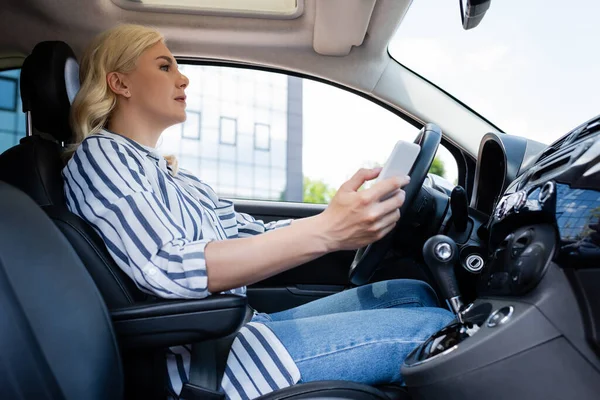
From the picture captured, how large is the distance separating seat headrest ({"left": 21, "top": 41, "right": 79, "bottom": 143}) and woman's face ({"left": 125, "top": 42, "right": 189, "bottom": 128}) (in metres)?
0.15

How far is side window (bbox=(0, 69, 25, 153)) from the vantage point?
1883 mm

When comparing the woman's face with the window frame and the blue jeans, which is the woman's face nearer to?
the blue jeans

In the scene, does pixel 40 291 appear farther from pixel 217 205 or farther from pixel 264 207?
pixel 264 207

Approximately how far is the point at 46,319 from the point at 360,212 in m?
0.46

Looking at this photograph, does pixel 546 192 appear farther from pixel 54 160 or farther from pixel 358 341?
pixel 54 160

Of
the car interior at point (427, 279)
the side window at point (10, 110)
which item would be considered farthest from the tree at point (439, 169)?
the side window at point (10, 110)

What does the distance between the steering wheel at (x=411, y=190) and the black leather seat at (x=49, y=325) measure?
0.31m

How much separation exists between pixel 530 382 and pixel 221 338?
48cm

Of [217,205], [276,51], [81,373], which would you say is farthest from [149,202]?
[276,51]

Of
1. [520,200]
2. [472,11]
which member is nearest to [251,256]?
[520,200]

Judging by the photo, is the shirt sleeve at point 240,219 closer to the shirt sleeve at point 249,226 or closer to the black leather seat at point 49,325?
the shirt sleeve at point 249,226

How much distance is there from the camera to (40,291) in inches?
30.9

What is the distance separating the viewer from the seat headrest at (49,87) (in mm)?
1284

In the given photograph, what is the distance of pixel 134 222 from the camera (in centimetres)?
103
